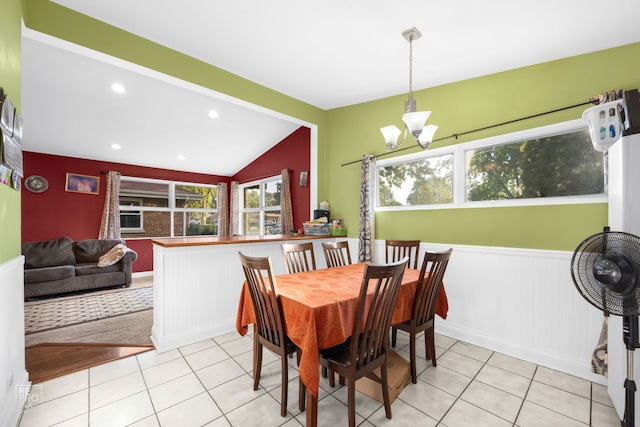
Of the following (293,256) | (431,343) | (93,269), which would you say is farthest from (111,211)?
(431,343)

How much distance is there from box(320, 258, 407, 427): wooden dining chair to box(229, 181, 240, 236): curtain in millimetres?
5489

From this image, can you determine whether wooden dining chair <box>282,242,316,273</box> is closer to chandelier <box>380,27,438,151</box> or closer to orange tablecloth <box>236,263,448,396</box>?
orange tablecloth <box>236,263,448,396</box>

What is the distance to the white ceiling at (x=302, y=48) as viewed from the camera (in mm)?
1985

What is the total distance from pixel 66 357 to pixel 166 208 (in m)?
4.32

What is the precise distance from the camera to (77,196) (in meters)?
5.15

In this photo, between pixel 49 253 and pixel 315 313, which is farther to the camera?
pixel 49 253

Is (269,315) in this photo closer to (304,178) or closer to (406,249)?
(406,249)

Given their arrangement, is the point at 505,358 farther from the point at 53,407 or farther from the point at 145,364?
the point at 53,407

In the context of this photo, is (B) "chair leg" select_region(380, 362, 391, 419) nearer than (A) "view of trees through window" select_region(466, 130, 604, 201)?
Yes

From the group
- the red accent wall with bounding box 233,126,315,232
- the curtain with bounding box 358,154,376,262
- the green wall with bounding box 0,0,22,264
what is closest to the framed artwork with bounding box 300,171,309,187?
the red accent wall with bounding box 233,126,315,232

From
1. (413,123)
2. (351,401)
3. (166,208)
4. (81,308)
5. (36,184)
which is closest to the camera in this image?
(351,401)

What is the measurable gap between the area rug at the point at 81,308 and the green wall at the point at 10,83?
75.1 inches

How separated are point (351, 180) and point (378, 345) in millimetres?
2530

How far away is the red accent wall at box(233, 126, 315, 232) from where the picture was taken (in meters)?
4.73
